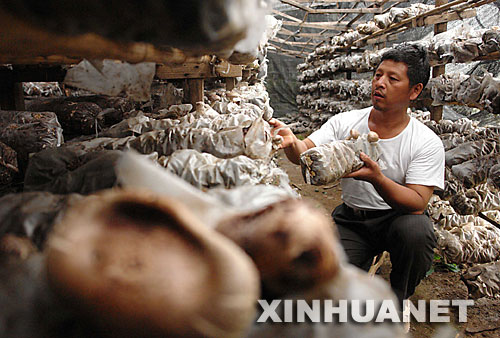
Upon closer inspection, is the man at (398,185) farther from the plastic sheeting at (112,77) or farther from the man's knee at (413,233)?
the plastic sheeting at (112,77)

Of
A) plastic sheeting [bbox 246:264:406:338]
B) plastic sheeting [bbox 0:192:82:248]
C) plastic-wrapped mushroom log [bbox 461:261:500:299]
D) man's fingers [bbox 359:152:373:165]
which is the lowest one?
plastic-wrapped mushroom log [bbox 461:261:500:299]

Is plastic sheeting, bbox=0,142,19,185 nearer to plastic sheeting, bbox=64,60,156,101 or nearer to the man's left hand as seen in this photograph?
plastic sheeting, bbox=64,60,156,101

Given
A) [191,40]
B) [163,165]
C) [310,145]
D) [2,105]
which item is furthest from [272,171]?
[2,105]

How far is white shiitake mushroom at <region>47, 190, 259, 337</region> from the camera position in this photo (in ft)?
1.06

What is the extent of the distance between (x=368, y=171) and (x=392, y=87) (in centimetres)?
71

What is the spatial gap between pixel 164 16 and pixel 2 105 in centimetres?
236

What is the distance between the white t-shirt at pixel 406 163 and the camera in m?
2.21

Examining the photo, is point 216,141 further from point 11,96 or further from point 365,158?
point 11,96

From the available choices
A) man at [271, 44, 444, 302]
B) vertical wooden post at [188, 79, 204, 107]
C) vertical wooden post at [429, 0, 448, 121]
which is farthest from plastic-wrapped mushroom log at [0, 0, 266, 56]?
vertical wooden post at [429, 0, 448, 121]

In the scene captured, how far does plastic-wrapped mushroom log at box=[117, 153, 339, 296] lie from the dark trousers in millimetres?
1897

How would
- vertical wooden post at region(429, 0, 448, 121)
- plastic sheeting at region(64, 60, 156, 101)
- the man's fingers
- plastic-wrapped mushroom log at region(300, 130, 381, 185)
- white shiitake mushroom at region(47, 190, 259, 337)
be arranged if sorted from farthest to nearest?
vertical wooden post at region(429, 0, 448, 121), the man's fingers, plastic-wrapped mushroom log at region(300, 130, 381, 185), plastic sheeting at region(64, 60, 156, 101), white shiitake mushroom at region(47, 190, 259, 337)

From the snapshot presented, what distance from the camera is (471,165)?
261 centimetres

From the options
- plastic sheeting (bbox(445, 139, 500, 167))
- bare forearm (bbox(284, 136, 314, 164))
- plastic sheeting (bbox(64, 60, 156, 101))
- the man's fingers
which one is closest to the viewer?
plastic sheeting (bbox(64, 60, 156, 101))

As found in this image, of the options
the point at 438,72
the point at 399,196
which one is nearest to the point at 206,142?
the point at 399,196
